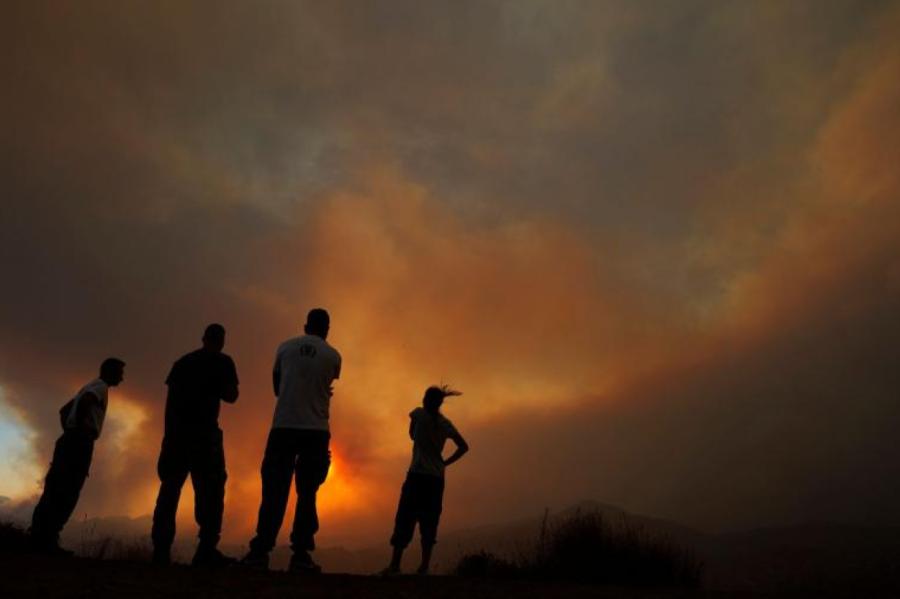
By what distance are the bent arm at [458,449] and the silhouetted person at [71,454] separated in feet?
13.6

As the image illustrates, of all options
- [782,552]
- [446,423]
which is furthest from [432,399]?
[782,552]

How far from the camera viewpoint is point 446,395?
848 cm

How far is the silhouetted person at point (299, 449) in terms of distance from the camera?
643 centimetres

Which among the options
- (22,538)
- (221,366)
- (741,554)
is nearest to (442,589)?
(221,366)

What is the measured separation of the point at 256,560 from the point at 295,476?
82 centimetres

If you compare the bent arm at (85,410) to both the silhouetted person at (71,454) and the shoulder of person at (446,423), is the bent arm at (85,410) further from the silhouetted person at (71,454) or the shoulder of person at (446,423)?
the shoulder of person at (446,423)

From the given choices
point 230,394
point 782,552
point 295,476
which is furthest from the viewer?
point 782,552

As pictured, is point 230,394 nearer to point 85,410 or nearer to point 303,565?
point 303,565

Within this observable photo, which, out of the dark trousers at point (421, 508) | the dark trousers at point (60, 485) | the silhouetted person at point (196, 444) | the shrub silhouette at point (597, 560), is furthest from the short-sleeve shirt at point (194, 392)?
the shrub silhouette at point (597, 560)

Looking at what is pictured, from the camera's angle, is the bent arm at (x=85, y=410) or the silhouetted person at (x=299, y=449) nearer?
the silhouetted person at (x=299, y=449)

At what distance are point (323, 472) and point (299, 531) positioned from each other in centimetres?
57

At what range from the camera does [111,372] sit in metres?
→ 8.38

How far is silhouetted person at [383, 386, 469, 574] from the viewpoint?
828 cm

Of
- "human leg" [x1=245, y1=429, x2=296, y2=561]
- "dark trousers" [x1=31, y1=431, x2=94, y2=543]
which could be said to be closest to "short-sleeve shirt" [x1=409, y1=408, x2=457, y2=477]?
"human leg" [x1=245, y1=429, x2=296, y2=561]
